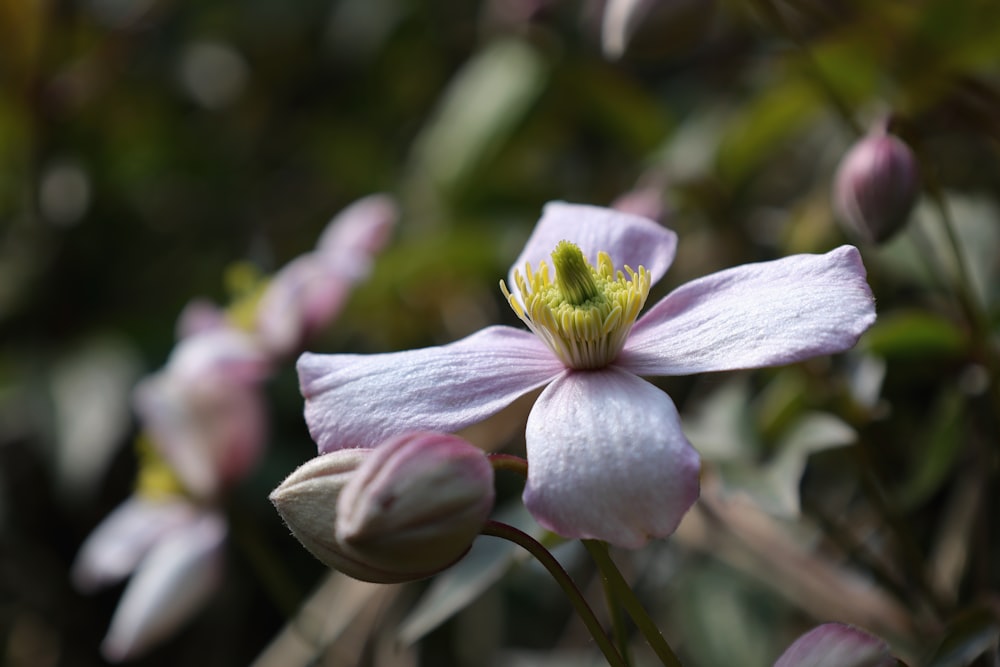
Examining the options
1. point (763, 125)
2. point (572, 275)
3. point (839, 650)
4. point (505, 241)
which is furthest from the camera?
point (505, 241)

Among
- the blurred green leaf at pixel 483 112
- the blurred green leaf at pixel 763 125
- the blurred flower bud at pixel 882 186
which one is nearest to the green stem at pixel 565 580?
the blurred flower bud at pixel 882 186

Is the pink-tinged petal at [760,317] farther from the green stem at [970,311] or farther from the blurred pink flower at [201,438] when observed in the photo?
the blurred pink flower at [201,438]

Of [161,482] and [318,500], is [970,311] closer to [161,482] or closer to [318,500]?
[318,500]

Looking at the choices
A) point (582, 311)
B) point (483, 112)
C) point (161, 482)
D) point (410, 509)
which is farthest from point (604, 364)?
point (483, 112)

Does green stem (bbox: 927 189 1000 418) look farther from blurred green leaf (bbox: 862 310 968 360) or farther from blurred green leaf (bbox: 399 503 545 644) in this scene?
blurred green leaf (bbox: 399 503 545 644)

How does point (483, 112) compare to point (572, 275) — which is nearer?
point (572, 275)

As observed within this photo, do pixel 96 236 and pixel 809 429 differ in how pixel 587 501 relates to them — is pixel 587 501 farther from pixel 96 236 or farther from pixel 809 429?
pixel 96 236
